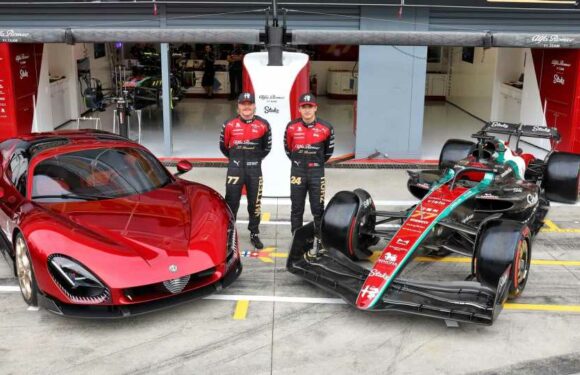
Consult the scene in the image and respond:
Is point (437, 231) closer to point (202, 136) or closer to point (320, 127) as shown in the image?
point (320, 127)

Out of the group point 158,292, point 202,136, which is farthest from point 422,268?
point 202,136

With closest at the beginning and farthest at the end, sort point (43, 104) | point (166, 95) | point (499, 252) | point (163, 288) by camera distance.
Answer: point (163, 288) → point (499, 252) → point (166, 95) → point (43, 104)

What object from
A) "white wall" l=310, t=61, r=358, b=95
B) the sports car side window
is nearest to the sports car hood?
the sports car side window

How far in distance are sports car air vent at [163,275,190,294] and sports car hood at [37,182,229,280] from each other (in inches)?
2.3

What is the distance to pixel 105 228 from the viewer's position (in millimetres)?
5559

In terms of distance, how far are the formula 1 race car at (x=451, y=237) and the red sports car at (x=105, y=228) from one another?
1.00 metres

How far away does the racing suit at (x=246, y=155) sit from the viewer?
23.9 feet

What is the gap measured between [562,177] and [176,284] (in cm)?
558

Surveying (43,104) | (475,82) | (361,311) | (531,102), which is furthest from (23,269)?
(475,82)

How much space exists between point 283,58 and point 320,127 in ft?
7.71

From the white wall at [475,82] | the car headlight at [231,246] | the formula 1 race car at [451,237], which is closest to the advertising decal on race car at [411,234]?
the formula 1 race car at [451,237]

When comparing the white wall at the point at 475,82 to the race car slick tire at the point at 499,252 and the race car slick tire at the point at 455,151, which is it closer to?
the race car slick tire at the point at 455,151

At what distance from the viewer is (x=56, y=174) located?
6301 mm

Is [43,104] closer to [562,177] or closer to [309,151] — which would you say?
[309,151]
